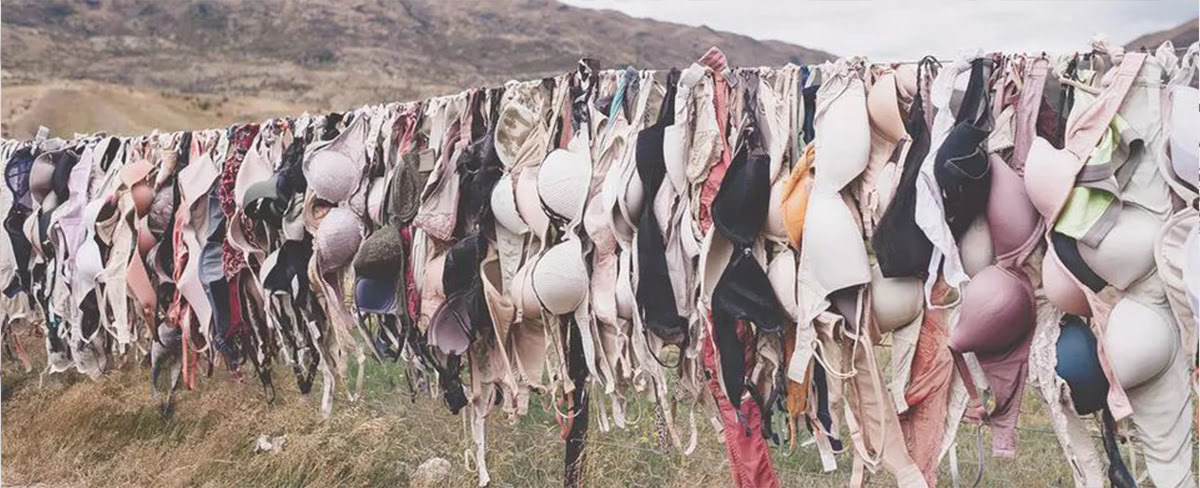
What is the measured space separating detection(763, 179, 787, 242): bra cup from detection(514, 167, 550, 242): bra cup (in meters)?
0.70

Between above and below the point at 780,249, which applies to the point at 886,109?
above

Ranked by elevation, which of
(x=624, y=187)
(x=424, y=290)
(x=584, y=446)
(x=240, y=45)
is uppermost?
(x=624, y=187)

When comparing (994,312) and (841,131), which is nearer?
(994,312)

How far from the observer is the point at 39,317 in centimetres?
502

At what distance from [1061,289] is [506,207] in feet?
5.01

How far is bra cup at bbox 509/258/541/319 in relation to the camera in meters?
2.62

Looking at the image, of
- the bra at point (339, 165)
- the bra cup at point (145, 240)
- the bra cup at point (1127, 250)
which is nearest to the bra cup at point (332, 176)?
the bra at point (339, 165)

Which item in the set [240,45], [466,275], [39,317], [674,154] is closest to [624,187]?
[674,154]

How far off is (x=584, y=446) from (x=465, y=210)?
0.96 metres

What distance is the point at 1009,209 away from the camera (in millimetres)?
1818

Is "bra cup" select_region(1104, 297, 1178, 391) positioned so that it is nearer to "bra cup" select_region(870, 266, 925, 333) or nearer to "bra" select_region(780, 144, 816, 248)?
"bra cup" select_region(870, 266, 925, 333)

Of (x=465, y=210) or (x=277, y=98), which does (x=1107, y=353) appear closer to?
(x=465, y=210)

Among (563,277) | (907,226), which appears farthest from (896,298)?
(563,277)

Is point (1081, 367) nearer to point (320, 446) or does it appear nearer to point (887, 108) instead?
point (887, 108)
